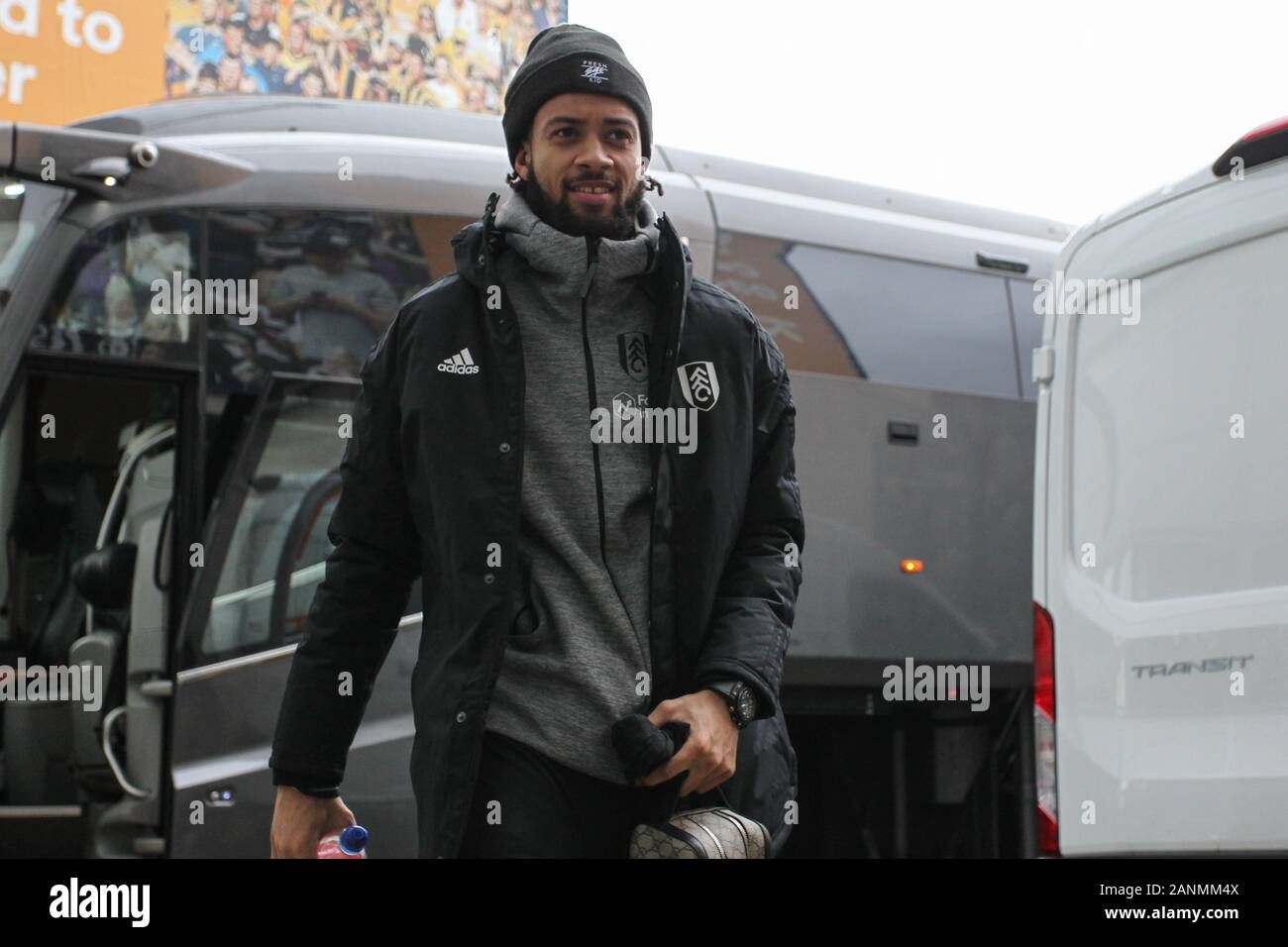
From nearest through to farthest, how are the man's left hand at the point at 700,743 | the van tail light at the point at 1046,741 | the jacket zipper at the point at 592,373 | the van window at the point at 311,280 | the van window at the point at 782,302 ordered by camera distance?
Result: the man's left hand at the point at 700,743 < the jacket zipper at the point at 592,373 < the van tail light at the point at 1046,741 < the van window at the point at 311,280 < the van window at the point at 782,302

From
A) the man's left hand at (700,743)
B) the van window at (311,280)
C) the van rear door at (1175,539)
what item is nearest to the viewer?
the man's left hand at (700,743)

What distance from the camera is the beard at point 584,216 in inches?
98.6

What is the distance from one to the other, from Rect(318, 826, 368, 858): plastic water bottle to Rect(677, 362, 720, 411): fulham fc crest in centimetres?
78

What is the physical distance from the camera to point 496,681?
235 centimetres

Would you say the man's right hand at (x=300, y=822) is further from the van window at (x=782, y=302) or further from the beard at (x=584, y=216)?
the van window at (x=782, y=302)

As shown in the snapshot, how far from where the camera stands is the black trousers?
7.53 feet

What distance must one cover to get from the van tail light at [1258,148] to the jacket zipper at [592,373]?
7.07 feet

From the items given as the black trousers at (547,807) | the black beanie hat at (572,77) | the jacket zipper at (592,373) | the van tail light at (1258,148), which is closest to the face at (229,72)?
the van tail light at (1258,148)

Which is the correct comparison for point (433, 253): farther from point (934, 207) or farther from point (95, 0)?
point (95, 0)

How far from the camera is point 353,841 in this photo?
2.47m

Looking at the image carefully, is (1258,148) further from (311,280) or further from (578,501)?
(311,280)
